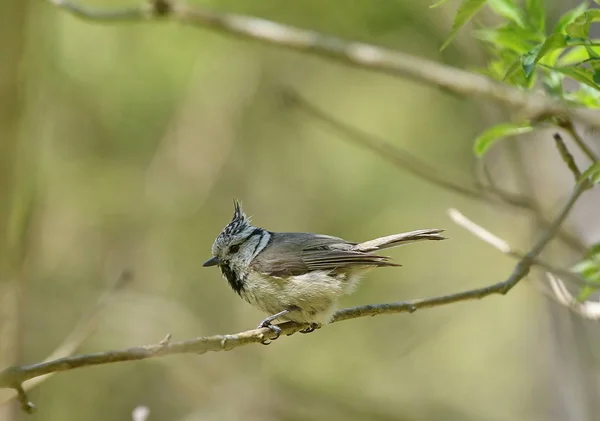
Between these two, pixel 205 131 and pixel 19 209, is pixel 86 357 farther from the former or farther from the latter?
pixel 205 131

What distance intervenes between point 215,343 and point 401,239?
1.43 metres

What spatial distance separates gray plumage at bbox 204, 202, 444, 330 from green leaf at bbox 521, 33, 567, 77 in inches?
→ 49.5

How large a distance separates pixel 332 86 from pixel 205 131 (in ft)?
6.10

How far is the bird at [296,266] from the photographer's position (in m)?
3.43

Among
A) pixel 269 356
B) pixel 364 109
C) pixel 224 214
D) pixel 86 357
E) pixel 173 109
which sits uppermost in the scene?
pixel 364 109

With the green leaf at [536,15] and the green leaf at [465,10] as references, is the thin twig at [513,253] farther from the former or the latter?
the green leaf at [465,10]

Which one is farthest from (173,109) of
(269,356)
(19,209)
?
(19,209)

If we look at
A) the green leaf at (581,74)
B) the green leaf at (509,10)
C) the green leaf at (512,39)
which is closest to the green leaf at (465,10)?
the green leaf at (581,74)

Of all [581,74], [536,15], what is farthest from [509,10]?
[581,74]

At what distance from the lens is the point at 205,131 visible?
6.84 m

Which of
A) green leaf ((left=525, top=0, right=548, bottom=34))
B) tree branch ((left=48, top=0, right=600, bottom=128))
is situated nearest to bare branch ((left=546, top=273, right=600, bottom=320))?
tree branch ((left=48, top=0, right=600, bottom=128))

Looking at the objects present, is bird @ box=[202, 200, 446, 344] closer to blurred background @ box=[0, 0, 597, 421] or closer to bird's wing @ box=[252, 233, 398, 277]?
bird's wing @ box=[252, 233, 398, 277]

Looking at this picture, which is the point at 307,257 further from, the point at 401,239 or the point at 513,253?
the point at 513,253

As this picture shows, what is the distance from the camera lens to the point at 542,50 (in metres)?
2.10
